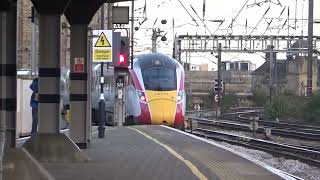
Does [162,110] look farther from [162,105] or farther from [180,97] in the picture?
[180,97]

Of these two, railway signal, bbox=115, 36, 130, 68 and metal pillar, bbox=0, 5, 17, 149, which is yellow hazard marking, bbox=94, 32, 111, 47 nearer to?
railway signal, bbox=115, 36, 130, 68

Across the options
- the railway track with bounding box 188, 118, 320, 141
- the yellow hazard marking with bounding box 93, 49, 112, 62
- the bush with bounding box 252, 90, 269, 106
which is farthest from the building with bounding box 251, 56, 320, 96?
the yellow hazard marking with bounding box 93, 49, 112, 62

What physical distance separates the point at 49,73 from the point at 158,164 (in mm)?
2858

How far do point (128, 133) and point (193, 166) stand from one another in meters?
9.56

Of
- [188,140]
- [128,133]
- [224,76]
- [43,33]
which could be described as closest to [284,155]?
[188,140]

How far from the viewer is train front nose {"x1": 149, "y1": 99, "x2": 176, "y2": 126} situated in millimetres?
28125

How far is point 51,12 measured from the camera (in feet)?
43.1

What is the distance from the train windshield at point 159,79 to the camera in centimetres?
2833

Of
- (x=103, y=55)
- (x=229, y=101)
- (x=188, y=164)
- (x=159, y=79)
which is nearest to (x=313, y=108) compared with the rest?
(x=159, y=79)

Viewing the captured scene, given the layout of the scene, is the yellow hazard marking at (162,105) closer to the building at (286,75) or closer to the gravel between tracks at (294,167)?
the gravel between tracks at (294,167)

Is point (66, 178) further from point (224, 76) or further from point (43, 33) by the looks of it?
point (224, 76)

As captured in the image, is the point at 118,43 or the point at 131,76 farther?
the point at 131,76

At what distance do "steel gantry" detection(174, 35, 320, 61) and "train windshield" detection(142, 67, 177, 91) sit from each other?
3616cm

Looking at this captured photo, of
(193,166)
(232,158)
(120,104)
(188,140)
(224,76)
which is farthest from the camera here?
(224,76)
